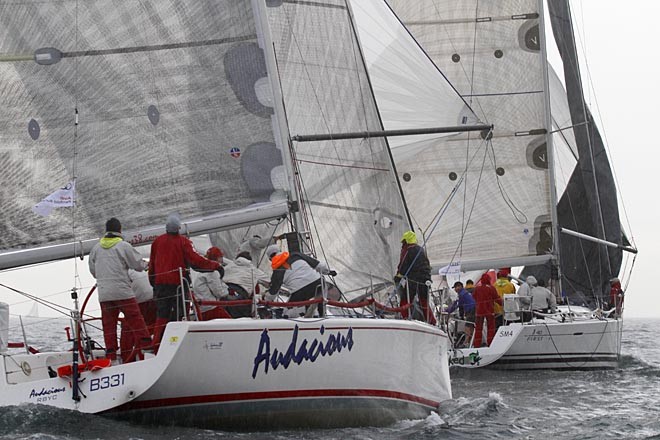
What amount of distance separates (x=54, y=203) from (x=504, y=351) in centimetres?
1033

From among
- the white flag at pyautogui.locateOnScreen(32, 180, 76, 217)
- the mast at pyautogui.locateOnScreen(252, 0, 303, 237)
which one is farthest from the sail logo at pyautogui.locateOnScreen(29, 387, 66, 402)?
the mast at pyautogui.locateOnScreen(252, 0, 303, 237)

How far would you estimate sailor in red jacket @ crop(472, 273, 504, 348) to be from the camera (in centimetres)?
2120

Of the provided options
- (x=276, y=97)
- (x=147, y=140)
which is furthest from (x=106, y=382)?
(x=276, y=97)

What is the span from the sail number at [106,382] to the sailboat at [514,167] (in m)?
15.5

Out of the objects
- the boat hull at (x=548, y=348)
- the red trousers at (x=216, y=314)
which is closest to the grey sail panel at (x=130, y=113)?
the red trousers at (x=216, y=314)

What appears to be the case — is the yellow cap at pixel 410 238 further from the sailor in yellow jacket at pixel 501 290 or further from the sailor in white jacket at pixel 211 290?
the sailor in yellow jacket at pixel 501 290

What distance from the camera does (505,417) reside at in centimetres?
1377

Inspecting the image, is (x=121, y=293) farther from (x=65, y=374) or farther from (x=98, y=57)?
(x=98, y=57)

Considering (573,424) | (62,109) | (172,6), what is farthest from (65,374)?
(573,424)

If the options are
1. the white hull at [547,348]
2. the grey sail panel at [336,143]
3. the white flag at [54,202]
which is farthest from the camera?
the white hull at [547,348]

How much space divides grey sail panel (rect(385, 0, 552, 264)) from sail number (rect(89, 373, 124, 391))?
636 inches

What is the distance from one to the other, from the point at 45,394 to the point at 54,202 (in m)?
2.64

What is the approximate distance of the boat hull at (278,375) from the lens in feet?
34.9

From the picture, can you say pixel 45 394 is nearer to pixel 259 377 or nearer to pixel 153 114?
pixel 259 377
